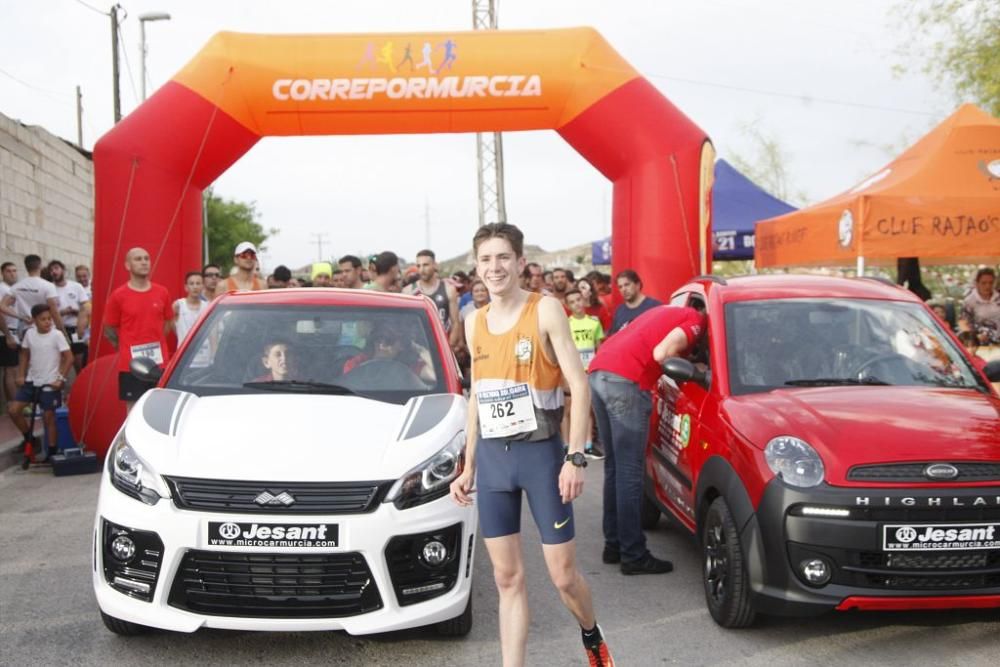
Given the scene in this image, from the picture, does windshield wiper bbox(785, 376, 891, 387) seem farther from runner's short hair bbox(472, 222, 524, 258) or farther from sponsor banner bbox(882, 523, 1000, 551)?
runner's short hair bbox(472, 222, 524, 258)

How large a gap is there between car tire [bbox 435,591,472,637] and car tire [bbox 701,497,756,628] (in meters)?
1.20

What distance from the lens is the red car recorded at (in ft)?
13.8

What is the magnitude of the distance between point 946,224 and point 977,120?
1.87 meters

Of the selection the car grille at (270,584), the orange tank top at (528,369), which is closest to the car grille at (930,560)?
the orange tank top at (528,369)

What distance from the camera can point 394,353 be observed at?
5352mm

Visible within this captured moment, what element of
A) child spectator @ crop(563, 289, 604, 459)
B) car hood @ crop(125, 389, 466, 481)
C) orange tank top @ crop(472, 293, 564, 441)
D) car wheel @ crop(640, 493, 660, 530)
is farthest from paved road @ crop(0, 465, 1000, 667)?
child spectator @ crop(563, 289, 604, 459)

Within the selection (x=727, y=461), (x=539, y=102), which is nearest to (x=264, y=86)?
(x=539, y=102)

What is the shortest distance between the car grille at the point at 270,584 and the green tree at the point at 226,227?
188ft

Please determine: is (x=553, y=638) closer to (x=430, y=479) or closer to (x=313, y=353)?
(x=430, y=479)

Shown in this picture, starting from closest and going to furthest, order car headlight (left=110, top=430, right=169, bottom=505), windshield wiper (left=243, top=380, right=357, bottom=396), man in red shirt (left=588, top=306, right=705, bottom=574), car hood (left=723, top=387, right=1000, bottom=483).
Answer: car headlight (left=110, top=430, right=169, bottom=505), car hood (left=723, top=387, right=1000, bottom=483), windshield wiper (left=243, top=380, right=357, bottom=396), man in red shirt (left=588, top=306, right=705, bottom=574)

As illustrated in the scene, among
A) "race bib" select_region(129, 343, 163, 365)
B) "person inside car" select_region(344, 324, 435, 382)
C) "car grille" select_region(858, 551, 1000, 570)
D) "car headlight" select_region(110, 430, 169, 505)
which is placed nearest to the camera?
"car headlight" select_region(110, 430, 169, 505)

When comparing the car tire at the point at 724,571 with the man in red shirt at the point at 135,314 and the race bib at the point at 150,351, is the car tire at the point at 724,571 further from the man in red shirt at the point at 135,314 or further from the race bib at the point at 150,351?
the man in red shirt at the point at 135,314

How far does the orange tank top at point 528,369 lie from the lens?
3.60 metres

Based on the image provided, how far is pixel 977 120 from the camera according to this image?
11680 mm
